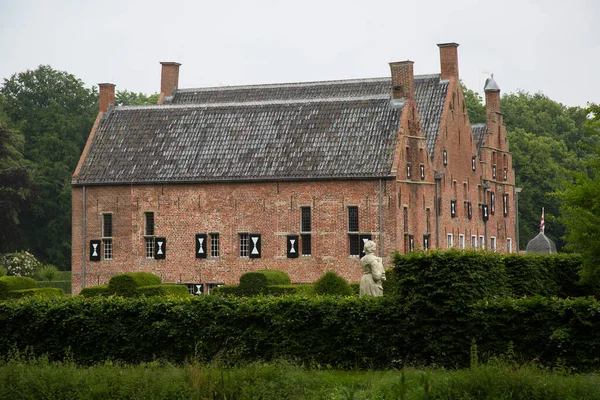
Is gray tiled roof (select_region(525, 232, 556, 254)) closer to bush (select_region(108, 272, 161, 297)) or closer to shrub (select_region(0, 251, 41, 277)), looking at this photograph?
shrub (select_region(0, 251, 41, 277))

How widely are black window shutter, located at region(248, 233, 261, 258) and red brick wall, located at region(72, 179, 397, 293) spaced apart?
0.55 feet

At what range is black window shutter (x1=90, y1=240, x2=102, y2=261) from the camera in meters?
47.8

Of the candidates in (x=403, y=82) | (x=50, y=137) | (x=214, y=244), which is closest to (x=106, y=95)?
(x=214, y=244)

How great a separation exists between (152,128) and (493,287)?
98.0ft

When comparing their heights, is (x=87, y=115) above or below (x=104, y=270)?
above

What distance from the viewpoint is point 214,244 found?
46.3 meters

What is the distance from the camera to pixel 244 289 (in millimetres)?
36938

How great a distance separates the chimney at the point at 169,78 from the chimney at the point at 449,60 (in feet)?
43.0

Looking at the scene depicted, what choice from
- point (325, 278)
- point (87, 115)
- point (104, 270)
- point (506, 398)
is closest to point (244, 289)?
point (325, 278)

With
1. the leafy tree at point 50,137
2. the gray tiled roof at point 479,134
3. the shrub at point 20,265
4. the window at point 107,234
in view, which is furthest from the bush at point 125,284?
the leafy tree at point 50,137

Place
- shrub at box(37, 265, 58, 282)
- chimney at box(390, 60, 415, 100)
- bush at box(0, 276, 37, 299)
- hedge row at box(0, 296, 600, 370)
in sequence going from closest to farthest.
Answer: hedge row at box(0, 296, 600, 370) → bush at box(0, 276, 37, 299) → chimney at box(390, 60, 415, 100) → shrub at box(37, 265, 58, 282)

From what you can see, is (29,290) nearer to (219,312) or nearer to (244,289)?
(244,289)

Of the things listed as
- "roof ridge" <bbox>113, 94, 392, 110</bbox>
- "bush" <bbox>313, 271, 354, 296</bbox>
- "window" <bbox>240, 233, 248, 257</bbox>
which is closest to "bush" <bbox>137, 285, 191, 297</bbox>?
"bush" <bbox>313, 271, 354, 296</bbox>

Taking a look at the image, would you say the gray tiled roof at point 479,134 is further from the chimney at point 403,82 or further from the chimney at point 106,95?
the chimney at point 106,95
